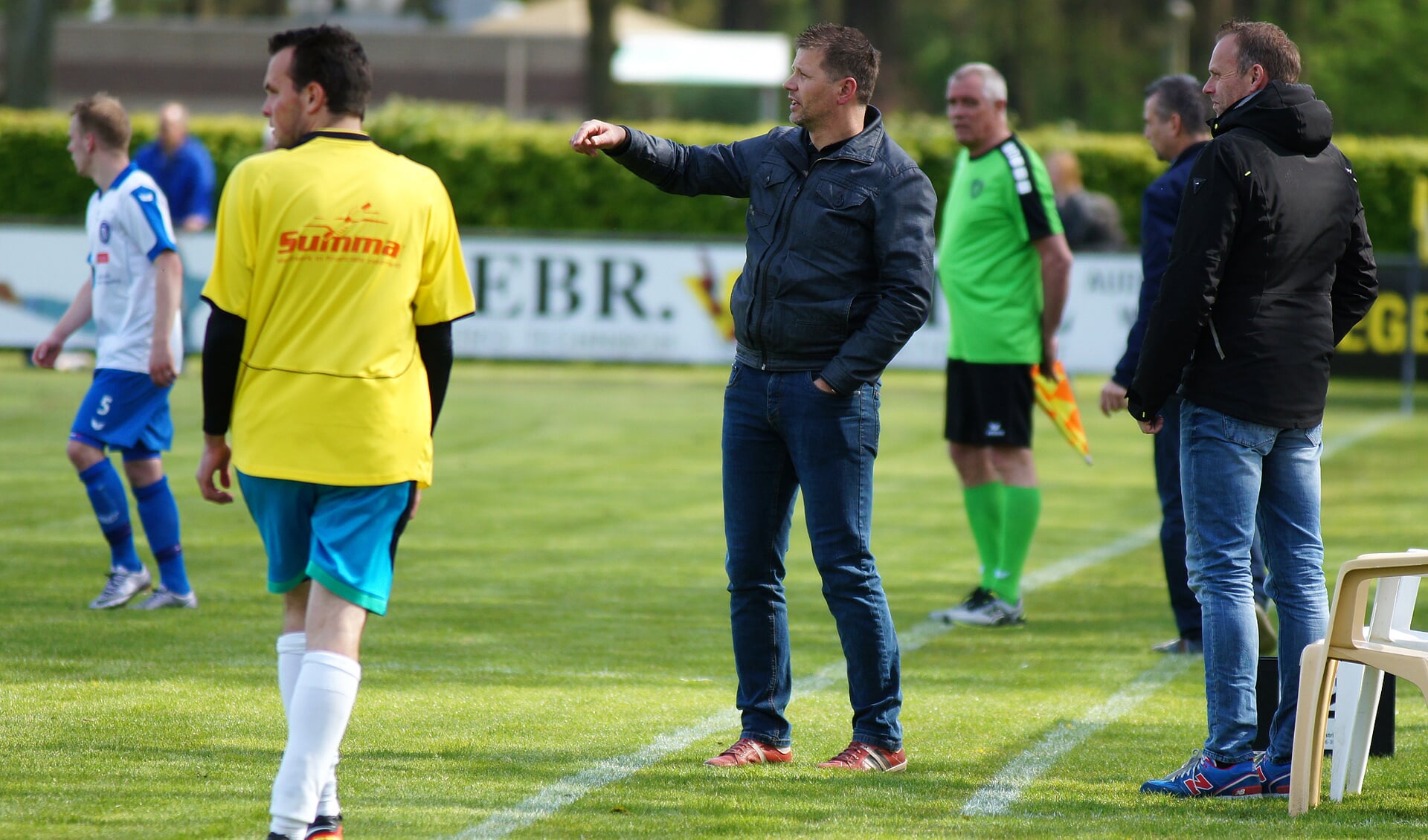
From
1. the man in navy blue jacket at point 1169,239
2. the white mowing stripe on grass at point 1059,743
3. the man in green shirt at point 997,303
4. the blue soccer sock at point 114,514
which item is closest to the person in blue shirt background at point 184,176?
the blue soccer sock at point 114,514

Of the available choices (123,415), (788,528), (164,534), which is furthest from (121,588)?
(788,528)

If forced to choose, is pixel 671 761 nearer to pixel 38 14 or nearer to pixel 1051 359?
pixel 1051 359

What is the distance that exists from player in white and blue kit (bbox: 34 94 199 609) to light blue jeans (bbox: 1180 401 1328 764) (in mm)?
4368

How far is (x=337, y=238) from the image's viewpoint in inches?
156

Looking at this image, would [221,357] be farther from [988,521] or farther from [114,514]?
[988,521]

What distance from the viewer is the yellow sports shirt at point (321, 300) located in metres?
3.96

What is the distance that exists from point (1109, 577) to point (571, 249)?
10.3m

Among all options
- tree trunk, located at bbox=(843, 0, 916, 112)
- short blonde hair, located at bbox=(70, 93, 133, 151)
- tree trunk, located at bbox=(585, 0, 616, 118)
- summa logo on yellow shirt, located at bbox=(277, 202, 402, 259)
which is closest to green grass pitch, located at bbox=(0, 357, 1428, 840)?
summa logo on yellow shirt, located at bbox=(277, 202, 402, 259)

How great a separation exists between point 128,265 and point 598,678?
2.86 meters

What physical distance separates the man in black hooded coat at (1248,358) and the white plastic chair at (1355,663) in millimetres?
172

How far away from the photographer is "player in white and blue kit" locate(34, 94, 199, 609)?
7.38 metres

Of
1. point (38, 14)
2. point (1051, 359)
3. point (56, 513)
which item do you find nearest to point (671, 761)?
point (1051, 359)

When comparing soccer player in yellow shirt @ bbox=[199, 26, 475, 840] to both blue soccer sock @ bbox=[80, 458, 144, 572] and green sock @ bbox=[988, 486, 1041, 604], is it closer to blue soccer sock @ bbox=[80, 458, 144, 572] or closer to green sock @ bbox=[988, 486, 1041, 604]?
blue soccer sock @ bbox=[80, 458, 144, 572]

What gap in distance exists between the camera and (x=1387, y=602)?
15.5 feet
